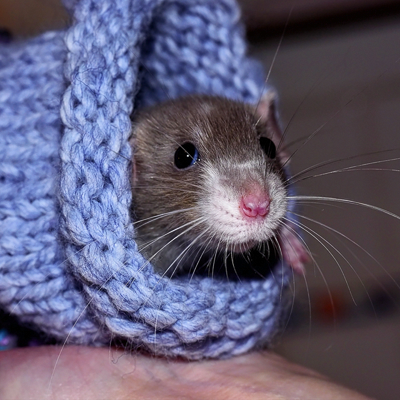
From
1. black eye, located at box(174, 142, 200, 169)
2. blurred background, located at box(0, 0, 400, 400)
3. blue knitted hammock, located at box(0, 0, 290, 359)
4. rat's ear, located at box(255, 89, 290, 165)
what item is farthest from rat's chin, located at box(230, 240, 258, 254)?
blurred background, located at box(0, 0, 400, 400)

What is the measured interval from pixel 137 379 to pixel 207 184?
0.54 m

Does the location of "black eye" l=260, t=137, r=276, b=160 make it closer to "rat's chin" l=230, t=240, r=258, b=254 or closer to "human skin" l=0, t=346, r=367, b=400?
"rat's chin" l=230, t=240, r=258, b=254

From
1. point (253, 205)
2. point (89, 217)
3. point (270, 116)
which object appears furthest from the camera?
point (270, 116)

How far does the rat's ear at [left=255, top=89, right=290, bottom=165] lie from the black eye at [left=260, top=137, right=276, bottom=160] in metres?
0.08

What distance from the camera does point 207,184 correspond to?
1445 millimetres

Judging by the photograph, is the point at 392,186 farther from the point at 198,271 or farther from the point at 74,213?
the point at 74,213

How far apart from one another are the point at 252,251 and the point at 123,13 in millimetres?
788

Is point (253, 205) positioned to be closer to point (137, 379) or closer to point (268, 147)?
point (268, 147)

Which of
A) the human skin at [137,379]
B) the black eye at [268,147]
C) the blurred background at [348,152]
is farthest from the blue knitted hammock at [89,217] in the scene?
the blurred background at [348,152]

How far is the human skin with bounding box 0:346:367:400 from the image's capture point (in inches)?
53.2

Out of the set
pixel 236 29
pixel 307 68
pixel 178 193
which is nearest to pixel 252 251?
pixel 178 193

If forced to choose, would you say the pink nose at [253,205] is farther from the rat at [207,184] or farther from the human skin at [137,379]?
the human skin at [137,379]

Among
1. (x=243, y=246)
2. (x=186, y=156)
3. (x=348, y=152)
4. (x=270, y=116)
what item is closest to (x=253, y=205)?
(x=243, y=246)

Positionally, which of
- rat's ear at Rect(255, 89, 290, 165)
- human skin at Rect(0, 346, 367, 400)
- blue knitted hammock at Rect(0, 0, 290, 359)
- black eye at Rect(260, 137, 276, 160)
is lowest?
human skin at Rect(0, 346, 367, 400)
